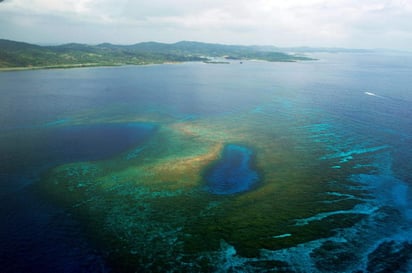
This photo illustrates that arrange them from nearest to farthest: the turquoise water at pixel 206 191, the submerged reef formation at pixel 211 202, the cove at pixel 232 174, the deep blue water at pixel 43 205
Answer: the deep blue water at pixel 43 205, the turquoise water at pixel 206 191, the submerged reef formation at pixel 211 202, the cove at pixel 232 174

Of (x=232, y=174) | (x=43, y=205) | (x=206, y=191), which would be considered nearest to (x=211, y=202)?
(x=206, y=191)

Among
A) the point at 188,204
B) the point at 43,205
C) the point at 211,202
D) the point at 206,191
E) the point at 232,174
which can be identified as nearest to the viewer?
the point at 43,205

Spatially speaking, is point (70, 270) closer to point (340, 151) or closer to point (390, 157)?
point (340, 151)

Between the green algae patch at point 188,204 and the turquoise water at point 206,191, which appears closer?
the turquoise water at point 206,191

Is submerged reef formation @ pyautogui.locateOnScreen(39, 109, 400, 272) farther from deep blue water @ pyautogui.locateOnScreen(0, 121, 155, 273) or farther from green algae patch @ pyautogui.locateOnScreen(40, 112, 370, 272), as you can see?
deep blue water @ pyautogui.locateOnScreen(0, 121, 155, 273)

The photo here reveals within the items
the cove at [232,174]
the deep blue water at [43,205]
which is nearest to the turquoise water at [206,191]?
the deep blue water at [43,205]

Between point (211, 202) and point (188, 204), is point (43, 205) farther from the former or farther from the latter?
point (211, 202)

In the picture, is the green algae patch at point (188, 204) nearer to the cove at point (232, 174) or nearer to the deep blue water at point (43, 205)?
the cove at point (232, 174)
